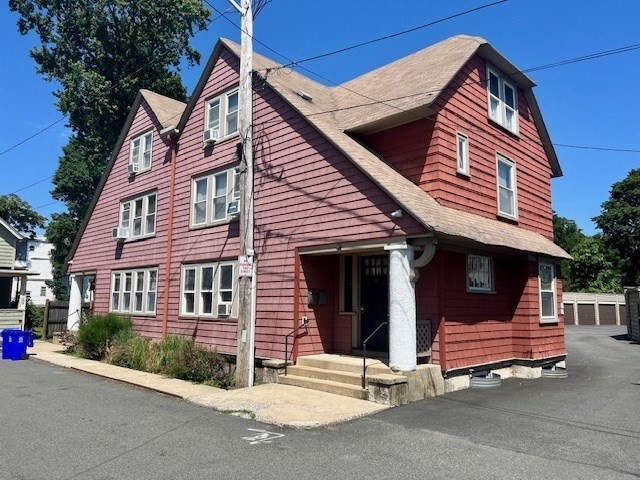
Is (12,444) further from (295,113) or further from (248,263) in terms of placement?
(295,113)

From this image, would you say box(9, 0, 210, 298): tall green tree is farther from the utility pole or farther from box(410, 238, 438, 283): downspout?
box(410, 238, 438, 283): downspout

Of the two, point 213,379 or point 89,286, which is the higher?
point 89,286

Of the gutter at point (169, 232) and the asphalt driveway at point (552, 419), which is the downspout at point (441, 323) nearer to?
the asphalt driveway at point (552, 419)

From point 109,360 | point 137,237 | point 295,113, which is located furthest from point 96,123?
point 295,113

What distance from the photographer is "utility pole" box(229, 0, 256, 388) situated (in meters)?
11.0

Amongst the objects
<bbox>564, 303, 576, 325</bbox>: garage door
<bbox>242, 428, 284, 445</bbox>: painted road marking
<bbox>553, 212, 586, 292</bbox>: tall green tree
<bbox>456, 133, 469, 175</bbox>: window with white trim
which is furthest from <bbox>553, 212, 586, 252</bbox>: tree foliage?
<bbox>242, 428, 284, 445</bbox>: painted road marking

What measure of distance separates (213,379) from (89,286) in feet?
43.8

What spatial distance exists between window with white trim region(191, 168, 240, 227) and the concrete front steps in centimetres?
493

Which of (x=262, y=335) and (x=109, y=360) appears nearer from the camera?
(x=262, y=335)

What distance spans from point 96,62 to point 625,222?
42022mm

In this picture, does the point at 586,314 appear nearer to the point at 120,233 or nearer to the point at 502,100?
the point at 502,100

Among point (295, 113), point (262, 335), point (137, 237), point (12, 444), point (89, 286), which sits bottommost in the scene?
point (12, 444)

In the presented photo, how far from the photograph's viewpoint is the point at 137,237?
1819 cm

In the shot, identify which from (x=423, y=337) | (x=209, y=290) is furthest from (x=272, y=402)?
(x=209, y=290)
